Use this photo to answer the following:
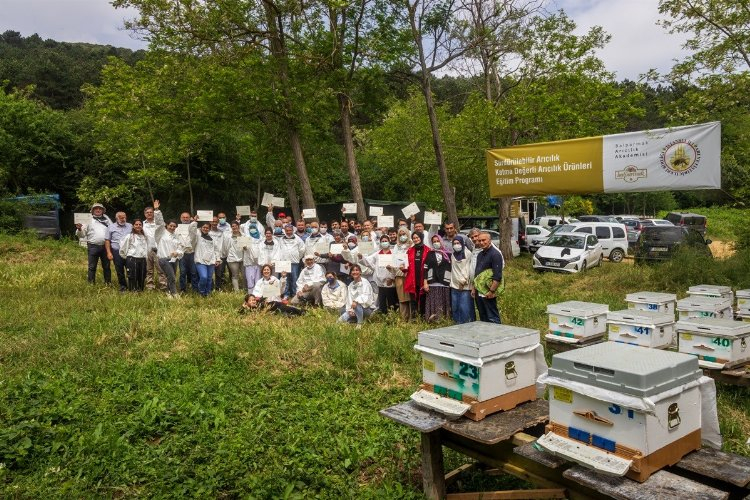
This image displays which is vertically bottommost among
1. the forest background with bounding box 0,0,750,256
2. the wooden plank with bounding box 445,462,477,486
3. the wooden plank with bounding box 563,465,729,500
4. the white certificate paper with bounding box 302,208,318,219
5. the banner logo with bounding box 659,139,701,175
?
the wooden plank with bounding box 445,462,477,486

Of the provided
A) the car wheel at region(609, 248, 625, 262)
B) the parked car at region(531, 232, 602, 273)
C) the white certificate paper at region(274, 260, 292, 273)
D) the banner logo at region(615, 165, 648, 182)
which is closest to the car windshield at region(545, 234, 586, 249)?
the parked car at region(531, 232, 602, 273)

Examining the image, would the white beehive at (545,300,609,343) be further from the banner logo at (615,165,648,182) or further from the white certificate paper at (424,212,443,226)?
the banner logo at (615,165,648,182)

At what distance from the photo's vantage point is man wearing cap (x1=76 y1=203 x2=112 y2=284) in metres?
12.6

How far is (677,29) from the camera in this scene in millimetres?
12062

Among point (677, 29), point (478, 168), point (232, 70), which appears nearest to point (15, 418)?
point (232, 70)

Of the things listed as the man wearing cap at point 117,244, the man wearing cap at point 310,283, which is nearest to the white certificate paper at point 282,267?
the man wearing cap at point 310,283

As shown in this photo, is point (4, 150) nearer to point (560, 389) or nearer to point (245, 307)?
point (245, 307)

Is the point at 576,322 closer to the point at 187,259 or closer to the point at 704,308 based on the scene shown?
the point at 704,308

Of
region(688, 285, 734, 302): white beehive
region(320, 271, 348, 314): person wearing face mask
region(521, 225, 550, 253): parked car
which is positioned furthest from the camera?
region(521, 225, 550, 253): parked car

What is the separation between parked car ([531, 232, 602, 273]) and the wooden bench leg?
1523cm

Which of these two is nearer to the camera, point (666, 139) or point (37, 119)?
point (666, 139)

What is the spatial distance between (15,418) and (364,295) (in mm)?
5962

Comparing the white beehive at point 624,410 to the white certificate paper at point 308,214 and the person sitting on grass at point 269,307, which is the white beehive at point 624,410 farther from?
the white certificate paper at point 308,214

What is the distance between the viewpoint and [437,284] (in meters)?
10.2
